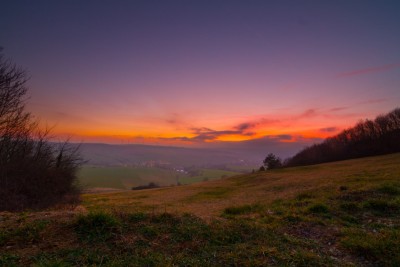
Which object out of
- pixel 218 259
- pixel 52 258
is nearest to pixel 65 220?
pixel 52 258

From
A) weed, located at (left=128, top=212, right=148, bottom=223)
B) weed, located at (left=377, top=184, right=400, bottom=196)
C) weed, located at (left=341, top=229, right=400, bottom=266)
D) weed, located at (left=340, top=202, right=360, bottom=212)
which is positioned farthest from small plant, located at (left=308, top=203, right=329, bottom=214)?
weed, located at (left=128, top=212, right=148, bottom=223)

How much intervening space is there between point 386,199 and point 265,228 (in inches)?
332

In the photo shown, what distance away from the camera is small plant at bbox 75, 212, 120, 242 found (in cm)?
729

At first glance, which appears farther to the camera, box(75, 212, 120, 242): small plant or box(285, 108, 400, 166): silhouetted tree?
box(285, 108, 400, 166): silhouetted tree

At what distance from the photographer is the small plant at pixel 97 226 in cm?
729

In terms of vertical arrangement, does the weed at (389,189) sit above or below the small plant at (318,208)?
above

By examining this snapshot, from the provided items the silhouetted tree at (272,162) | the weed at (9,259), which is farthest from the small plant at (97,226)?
the silhouetted tree at (272,162)

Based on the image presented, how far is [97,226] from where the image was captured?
7.71m

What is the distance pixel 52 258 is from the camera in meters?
6.04

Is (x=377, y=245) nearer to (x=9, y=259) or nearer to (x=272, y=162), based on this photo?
(x=9, y=259)

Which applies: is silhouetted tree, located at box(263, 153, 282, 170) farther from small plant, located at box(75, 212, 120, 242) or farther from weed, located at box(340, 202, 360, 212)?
small plant, located at box(75, 212, 120, 242)

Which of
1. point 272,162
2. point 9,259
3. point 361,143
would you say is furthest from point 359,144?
point 9,259

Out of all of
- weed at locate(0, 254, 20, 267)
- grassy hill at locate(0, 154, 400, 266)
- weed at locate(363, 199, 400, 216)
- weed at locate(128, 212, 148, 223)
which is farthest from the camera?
weed at locate(363, 199, 400, 216)

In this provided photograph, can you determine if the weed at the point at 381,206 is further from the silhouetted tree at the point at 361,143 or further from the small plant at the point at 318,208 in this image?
the silhouetted tree at the point at 361,143
